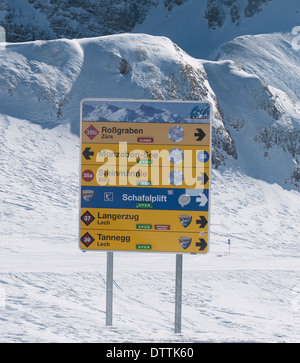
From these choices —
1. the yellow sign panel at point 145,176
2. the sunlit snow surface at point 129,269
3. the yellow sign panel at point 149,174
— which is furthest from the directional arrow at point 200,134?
the sunlit snow surface at point 129,269

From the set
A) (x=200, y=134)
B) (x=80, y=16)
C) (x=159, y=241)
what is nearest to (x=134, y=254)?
(x=159, y=241)

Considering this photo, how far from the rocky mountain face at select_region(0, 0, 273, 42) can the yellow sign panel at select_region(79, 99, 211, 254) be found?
72.2m

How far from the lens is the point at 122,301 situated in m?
16.3

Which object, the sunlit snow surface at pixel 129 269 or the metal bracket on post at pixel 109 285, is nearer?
the metal bracket on post at pixel 109 285

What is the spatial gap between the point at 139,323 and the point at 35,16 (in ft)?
239

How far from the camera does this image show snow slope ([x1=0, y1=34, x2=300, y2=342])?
13.3 m

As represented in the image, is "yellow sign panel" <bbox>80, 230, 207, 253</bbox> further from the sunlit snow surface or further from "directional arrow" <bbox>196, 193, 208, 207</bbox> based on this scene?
the sunlit snow surface

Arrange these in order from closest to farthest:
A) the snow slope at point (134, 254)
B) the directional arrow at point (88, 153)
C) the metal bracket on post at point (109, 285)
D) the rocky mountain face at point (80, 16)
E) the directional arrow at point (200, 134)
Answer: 1. the directional arrow at point (200, 134)
2. the directional arrow at point (88, 153)
3. the metal bracket on post at point (109, 285)
4. the snow slope at point (134, 254)
5. the rocky mountain face at point (80, 16)

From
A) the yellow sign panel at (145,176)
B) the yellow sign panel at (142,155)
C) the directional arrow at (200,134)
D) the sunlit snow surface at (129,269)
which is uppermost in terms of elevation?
the directional arrow at (200,134)

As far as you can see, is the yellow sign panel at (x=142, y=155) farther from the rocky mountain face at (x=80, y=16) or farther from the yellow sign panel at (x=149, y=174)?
the rocky mountain face at (x=80, y=16)

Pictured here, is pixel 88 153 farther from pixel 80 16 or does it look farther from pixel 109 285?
pixel 80 16

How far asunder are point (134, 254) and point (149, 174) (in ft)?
46.7

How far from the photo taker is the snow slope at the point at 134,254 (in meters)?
13.3

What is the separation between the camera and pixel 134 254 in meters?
23.1
